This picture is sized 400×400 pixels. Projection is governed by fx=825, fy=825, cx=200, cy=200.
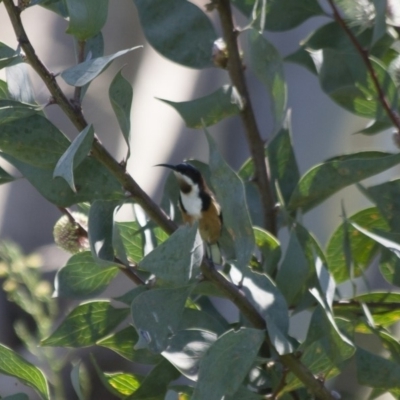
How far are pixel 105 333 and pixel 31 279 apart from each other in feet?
1.07

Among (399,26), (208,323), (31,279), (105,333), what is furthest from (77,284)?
(399,26)

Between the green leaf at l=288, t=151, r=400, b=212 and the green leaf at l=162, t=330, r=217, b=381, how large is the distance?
9.0 inches

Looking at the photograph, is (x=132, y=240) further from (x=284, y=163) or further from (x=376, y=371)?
(x=376, y=371)

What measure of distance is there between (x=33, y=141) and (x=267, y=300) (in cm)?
28

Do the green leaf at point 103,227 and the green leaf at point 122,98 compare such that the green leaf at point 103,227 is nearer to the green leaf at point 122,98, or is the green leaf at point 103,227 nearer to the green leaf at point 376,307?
the green leaf at point 122,98

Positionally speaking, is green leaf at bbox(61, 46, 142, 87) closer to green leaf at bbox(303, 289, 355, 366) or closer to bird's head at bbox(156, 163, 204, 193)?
green leaf at bbox(303, 289, 355, 366)

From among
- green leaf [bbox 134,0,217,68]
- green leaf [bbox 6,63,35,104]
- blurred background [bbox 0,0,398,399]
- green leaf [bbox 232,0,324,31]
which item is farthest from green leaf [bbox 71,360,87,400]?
blurred background [bbox 0,0,398,399]

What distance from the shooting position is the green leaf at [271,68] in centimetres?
91

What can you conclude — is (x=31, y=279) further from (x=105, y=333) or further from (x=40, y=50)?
(x=40, y=50)

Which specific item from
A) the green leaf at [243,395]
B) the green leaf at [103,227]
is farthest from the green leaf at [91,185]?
the green leaf at [243,395]

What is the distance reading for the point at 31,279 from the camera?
4.24 feet

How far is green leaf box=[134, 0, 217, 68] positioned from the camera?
108cm

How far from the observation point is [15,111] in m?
0.77

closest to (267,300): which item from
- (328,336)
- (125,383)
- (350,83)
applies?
(328,336)
